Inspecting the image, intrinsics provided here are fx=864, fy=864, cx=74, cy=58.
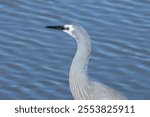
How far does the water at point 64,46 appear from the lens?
1062 cm

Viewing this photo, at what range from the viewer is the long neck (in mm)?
8891

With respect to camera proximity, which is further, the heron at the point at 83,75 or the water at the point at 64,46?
the water at the point at 64,46

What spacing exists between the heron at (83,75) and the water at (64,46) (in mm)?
1321

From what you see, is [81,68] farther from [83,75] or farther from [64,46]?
[64,46]

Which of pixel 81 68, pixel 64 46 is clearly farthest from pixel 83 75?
pixel 64 46

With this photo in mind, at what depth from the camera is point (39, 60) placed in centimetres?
1108

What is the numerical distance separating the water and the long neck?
131cm

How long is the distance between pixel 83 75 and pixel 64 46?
2.42 metres

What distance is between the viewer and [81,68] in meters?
8.91

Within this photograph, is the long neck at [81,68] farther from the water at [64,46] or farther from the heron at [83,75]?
the water at [64,46]

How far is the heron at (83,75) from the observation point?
8.89 m

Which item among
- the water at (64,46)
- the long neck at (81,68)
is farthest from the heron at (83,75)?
the water at (64,46)

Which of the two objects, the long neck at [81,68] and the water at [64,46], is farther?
the water at [64,46]

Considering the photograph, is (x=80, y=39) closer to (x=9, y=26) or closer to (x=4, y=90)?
(x=4, y=90)
